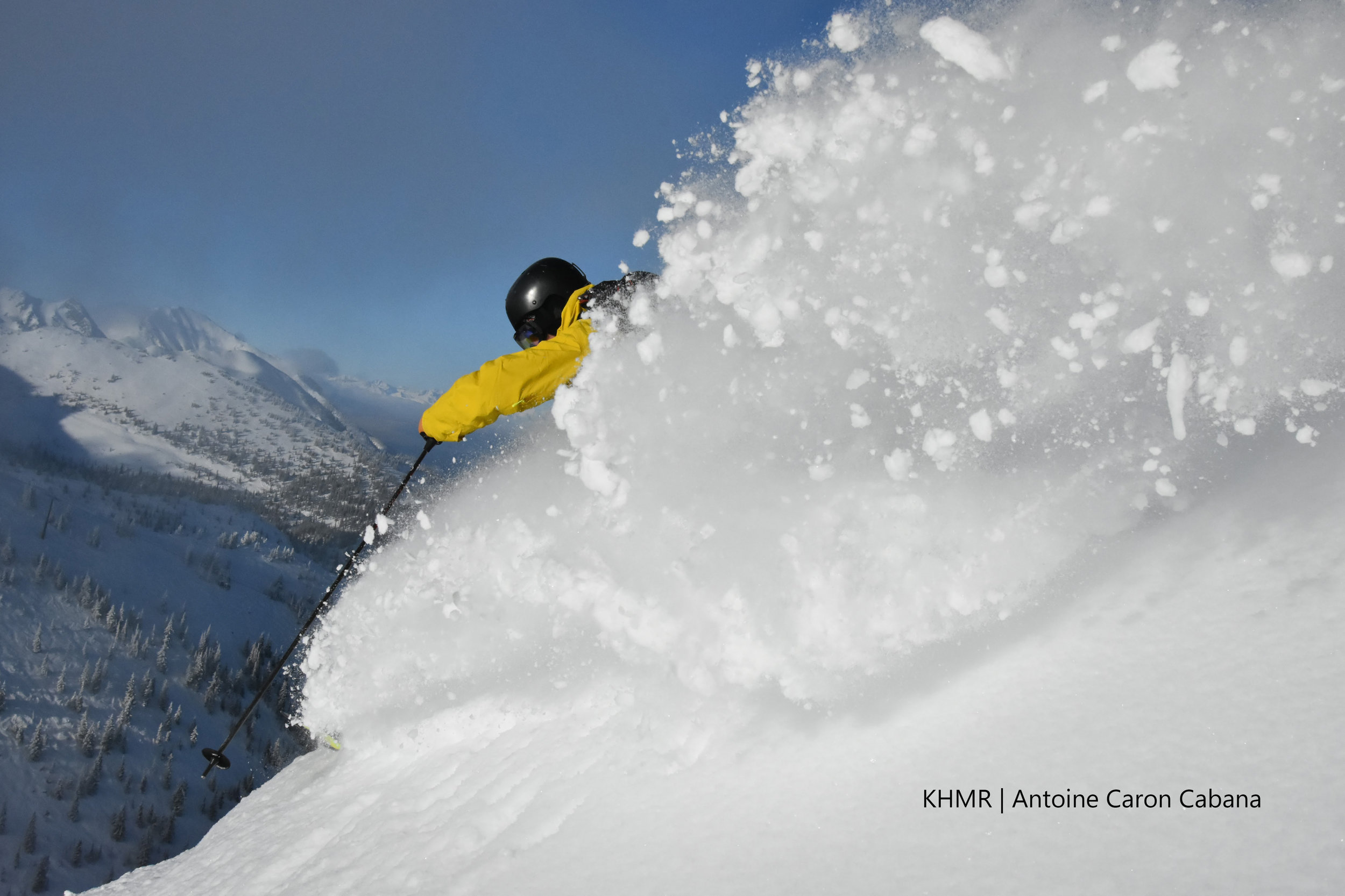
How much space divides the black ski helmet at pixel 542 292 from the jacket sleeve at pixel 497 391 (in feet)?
3.87

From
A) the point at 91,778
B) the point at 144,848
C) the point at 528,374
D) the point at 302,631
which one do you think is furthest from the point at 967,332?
the point at 91,778

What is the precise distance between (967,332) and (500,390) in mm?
2704

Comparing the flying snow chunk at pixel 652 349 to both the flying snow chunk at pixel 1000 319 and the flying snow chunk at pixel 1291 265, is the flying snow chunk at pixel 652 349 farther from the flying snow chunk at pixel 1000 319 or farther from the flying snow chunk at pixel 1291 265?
the flying snow chunk at pixel 1291 265

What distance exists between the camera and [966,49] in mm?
2686

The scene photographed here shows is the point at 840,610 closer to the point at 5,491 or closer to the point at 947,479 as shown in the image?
the point at 947,479

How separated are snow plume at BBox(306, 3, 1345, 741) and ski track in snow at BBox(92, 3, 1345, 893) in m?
0.01

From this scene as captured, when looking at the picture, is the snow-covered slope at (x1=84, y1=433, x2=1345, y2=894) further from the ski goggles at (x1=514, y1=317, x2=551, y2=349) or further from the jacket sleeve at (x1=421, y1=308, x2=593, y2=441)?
the ski goggles at (x1=514, y1=317, x2=551, y2=349)

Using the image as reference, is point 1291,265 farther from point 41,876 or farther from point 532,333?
point 41,876

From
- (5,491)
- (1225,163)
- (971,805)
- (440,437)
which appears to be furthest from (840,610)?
(5,491)

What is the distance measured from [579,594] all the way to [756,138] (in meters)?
2.75

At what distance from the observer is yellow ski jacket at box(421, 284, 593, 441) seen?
3.93 meters

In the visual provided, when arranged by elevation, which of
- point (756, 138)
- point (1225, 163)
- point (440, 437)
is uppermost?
point (756, 138)

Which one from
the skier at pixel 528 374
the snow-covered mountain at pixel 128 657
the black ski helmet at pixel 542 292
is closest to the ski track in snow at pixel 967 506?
the skier at pixel 528 374

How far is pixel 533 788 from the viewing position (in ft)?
9.52
